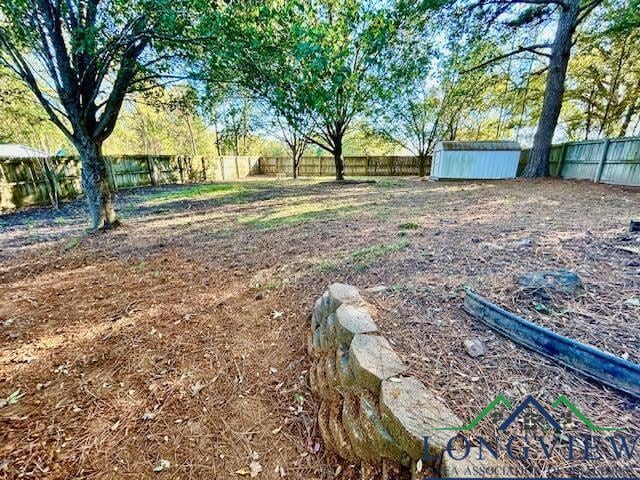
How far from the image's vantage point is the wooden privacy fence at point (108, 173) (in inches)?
282

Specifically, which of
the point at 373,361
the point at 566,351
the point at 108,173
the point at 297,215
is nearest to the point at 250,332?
the point at 373,361

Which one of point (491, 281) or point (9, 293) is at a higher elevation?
point (491, 281)

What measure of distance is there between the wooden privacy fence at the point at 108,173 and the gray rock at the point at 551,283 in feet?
33.7

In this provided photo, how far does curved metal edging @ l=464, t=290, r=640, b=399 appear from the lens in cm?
105

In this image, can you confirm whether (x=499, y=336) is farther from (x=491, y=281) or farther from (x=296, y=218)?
(x=296, y=218)

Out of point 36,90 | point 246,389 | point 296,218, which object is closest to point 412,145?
point 296,218

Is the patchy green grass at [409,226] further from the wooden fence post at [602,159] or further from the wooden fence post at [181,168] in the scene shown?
the wooden fence post at [181,168]

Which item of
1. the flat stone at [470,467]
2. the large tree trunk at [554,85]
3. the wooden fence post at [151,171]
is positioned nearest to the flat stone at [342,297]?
the flat stone at [470,467]

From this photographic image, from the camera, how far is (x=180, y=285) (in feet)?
9.96

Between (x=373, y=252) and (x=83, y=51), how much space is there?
4.67 m

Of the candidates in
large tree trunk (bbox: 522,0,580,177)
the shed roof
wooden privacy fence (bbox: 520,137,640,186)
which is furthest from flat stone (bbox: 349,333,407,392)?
the shed roof

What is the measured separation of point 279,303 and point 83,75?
480 centimetres

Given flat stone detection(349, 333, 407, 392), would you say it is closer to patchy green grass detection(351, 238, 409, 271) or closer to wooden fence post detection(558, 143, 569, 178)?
patchy green grass detection(351, 238, 409, 271)

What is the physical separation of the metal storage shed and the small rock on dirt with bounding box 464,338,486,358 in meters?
10.9
